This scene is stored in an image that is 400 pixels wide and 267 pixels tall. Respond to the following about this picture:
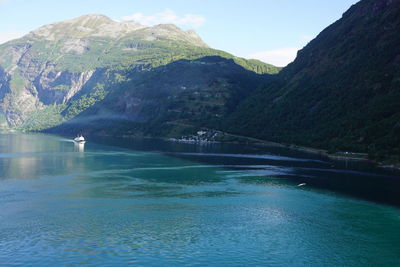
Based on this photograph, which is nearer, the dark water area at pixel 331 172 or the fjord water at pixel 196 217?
the fjord water at pixel 196 217

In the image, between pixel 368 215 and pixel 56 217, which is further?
pixel 368 215

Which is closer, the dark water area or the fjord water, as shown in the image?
the fjord water

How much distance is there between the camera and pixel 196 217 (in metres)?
90.8

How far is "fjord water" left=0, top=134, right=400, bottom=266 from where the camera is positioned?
68.8 metres

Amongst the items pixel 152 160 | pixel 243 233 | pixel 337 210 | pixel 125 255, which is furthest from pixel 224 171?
pixel 125 255

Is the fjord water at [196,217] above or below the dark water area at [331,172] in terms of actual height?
below

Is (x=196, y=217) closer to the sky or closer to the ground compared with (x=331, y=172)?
closer to the ground

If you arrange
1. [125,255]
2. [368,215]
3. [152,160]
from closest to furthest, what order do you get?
[125,255] → [368,215] → [152,160]

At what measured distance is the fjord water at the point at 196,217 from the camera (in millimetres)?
68750

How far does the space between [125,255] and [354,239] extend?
40874mm

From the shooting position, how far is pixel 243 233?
80375 mm

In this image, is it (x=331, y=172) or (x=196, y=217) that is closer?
(x=196, y=217)

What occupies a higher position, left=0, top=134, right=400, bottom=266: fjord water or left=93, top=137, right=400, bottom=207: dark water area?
left=93, top=137, right=400, bottom=207: dark water area

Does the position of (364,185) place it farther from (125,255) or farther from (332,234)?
(125,255)
